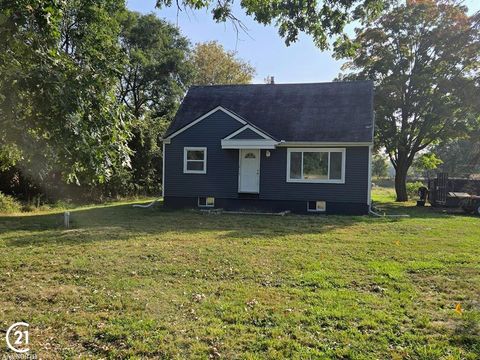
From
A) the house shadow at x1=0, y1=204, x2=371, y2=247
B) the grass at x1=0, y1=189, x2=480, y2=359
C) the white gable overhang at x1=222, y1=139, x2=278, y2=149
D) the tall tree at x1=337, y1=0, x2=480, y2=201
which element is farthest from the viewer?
the tall tree at x1=337, y1=0, x2=480, y2=201

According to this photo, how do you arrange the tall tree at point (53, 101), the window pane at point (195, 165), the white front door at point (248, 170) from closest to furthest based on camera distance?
1. the tall tree at point (53, 101)
2. the white front door at point (248, 170)
3. the window pane at point (195, 165)

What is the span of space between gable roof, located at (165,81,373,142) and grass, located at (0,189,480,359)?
6.48 meters

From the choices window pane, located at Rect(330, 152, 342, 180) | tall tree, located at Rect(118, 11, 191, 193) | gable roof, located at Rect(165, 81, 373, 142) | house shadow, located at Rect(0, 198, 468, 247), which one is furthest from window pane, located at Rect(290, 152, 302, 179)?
tall tree, located at Rect(118, 11, 191, 193)

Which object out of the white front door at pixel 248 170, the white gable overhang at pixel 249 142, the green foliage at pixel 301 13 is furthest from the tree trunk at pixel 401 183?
the green foliage at pixel 301 13

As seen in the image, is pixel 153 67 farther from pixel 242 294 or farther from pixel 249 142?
pixel 242 294

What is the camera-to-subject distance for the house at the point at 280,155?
15.4 m

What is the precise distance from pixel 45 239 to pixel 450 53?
70.4 feet

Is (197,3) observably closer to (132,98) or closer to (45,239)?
(45,239)

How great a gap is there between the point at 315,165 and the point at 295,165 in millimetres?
789

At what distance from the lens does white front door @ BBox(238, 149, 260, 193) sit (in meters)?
16.4

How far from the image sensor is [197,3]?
18.5ft

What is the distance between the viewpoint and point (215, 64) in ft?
122

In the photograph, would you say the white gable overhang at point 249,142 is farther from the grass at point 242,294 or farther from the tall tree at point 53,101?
the tall tree at point 53,101

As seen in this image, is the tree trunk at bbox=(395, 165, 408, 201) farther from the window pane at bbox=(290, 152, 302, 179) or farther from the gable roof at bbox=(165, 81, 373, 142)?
the window pane at bbox=(290, 152, 302, 179)
